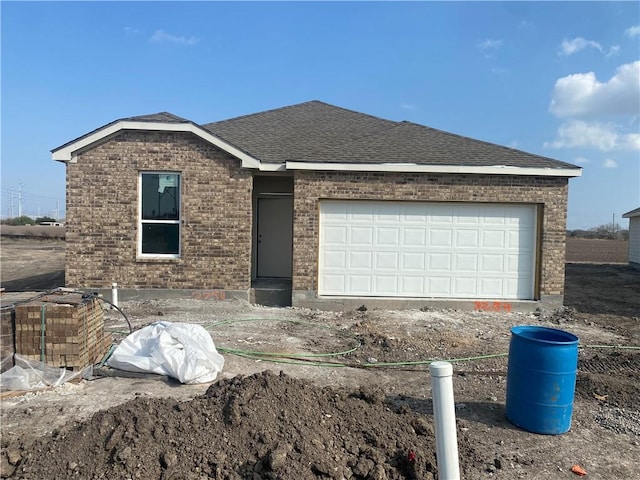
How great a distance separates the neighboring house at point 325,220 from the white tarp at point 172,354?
4965 millimetres

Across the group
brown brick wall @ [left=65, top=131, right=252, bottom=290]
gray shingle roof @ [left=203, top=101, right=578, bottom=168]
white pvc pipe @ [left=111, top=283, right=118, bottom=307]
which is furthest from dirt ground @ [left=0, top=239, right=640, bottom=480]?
gray shingle roof @ [left=203, top=101, right=578, bottom=168]

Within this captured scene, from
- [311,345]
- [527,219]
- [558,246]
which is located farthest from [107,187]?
[558,246]

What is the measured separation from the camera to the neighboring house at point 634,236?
24.4m

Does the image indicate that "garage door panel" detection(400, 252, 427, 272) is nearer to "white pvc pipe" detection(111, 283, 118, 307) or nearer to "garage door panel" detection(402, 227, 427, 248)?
"garage door panel" detection(402, 227, 427, 248)

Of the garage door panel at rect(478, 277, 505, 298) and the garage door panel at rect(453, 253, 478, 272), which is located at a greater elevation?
the garage door panel at rect(453, 253, 478, 272)

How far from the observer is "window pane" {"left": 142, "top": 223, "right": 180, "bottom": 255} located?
36.8ft

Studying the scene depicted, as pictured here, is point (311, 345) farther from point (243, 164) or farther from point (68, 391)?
point (243, 164)

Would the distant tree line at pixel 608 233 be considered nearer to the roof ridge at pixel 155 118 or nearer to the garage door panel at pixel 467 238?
the garage door panel at pixel 467 238

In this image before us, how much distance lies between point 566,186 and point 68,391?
36.4 feet

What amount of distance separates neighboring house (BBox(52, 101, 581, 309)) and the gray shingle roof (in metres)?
0.09

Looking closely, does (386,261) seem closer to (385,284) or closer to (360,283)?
(385,284)

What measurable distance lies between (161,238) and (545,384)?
9154 mm

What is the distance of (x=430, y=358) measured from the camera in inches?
286

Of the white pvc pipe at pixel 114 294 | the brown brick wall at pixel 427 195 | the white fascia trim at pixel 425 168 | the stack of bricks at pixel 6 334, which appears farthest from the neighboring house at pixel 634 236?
the stack of bricks at pixel 6 334
